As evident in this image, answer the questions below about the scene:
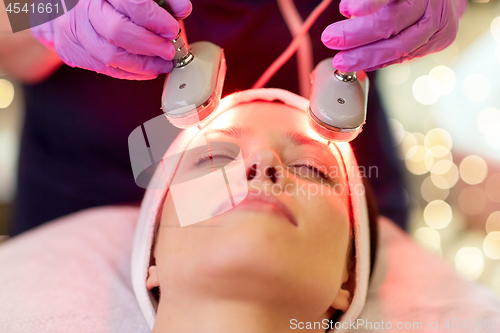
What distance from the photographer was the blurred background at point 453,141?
1.63 metres

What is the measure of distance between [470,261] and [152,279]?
1.43 metres

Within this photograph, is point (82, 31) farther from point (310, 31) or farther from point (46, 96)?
point (310, 31)

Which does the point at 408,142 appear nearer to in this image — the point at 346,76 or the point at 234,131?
the point at 346,76

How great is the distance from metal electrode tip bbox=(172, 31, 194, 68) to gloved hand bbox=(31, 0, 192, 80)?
2 cm

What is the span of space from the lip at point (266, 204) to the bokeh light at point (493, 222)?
1347mm

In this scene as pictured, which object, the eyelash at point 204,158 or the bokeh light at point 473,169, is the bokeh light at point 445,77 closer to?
the bokeh light at point 473,169

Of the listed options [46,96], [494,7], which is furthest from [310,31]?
[46,96]

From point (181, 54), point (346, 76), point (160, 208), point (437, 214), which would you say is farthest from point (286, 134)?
point (437, 214)

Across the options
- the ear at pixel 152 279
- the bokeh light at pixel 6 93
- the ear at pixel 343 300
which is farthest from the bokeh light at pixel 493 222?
the bokeh light at pixel 6 93

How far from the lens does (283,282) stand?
0.76 metres

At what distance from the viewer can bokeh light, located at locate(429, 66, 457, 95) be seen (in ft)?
Result: 6.07

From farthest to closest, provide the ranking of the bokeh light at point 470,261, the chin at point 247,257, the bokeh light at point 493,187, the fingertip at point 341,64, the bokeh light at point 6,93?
the bokeh light at point 493,187 < the bokeh light at point 470,261 < the bokeh light at point 6,93 < the fingertip at point 341,64 < the chin at point 247,257

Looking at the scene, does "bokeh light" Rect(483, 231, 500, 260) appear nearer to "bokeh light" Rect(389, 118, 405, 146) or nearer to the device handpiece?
"bokeh light" Rect(389, 118, 405, 146)

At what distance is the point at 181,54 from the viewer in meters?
0.86
